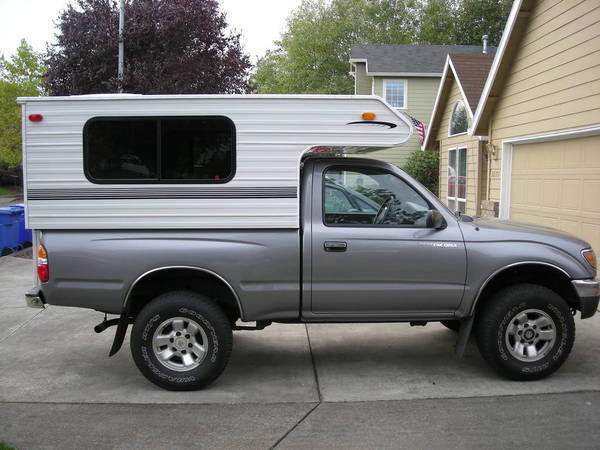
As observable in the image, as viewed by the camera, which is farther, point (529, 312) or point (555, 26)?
point (555, 26)

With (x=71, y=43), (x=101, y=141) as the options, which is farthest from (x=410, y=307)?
(x=71, y=43)

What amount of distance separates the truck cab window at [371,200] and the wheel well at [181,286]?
1062mm

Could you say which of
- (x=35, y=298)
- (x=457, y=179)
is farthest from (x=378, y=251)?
(x=457, y=179)

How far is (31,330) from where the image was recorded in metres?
6.58

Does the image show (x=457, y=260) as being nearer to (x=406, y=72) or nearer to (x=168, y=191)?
(x=168, y=191)

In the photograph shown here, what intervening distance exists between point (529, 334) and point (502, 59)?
7194mm

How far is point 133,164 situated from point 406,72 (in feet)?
77.2

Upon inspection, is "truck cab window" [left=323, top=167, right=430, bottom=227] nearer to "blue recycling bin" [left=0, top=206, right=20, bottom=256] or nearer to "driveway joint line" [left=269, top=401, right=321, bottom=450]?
"driveway joint line" [left=269, top=401, right=321, bottom=450]

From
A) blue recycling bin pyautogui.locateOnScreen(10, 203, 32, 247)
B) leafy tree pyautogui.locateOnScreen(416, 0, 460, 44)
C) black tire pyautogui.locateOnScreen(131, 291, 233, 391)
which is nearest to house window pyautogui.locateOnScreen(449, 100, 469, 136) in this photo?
blue recycling bin pyautogui.locateOnScreen(10, 203, 32, 247)

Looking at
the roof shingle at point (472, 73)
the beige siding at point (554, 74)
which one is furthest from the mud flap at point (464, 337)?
A: the roof shingle at point (472, 73)

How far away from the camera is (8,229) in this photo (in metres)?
11.7

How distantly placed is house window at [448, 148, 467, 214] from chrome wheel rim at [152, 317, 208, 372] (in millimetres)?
10648

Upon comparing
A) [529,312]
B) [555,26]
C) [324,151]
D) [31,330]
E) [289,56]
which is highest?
[289,56]

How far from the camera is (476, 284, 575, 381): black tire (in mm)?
4715
